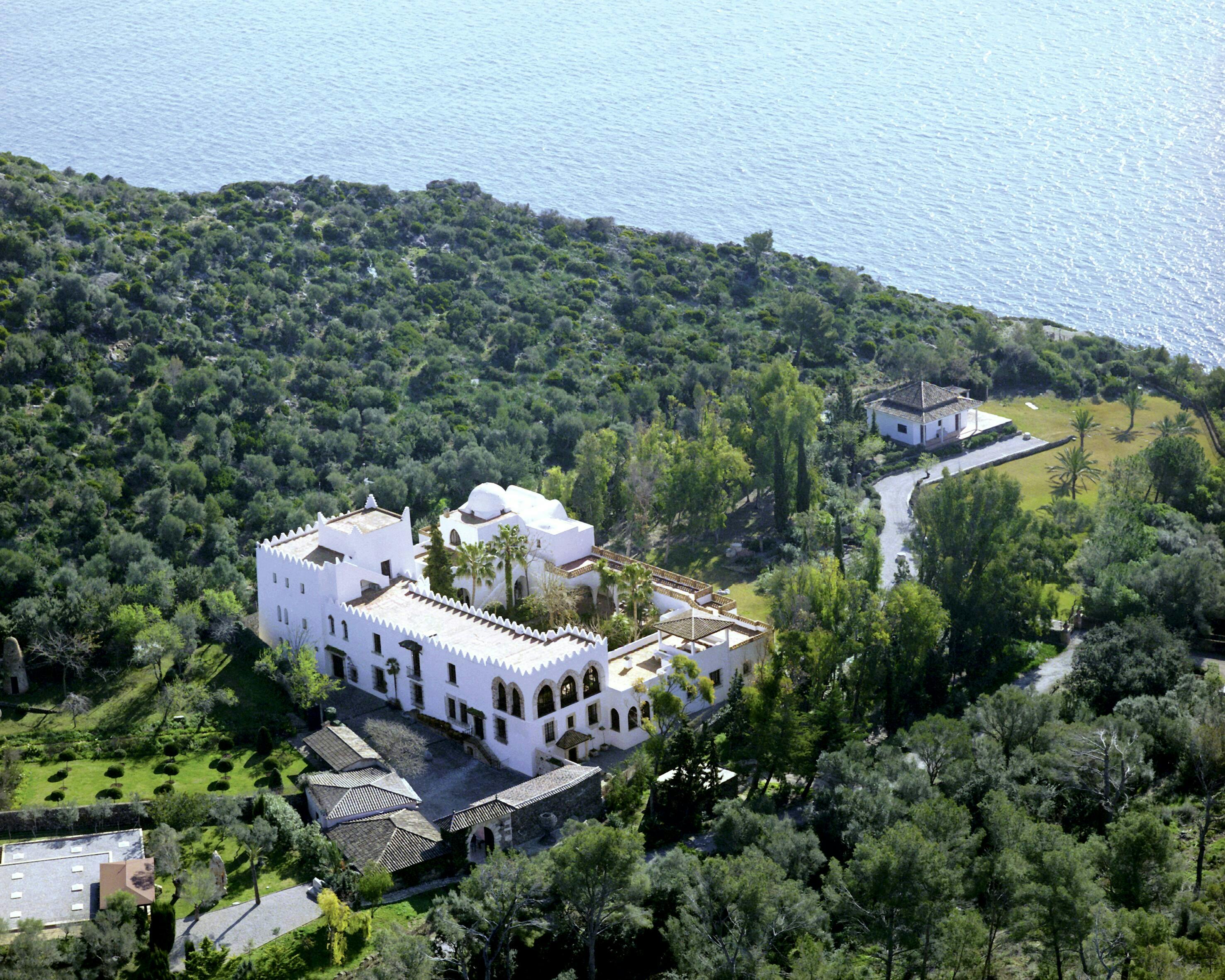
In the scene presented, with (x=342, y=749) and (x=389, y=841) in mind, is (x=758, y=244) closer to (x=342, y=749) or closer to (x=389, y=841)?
(x=342, y=749)

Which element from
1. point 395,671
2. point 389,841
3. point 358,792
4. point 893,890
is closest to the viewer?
point 893,890

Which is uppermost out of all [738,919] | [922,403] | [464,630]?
[464,630]

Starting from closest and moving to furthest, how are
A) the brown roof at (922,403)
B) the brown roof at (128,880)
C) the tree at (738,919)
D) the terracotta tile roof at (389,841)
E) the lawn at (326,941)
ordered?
the tree at (738,919), the lawn at (326,941), the brown roof at (128,880), the terracotta tile roof at (389,841), the brown roof at (922,403)

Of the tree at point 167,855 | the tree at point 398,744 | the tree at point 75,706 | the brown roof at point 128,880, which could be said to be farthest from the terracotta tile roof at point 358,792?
the tree at point 75,706

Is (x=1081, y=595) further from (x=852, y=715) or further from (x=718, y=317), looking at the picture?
(x=718, y=317)

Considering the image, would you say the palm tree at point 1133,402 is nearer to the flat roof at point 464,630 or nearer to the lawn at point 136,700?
the flat roof at point 464,630

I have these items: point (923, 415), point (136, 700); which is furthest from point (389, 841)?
point (923, 415)
